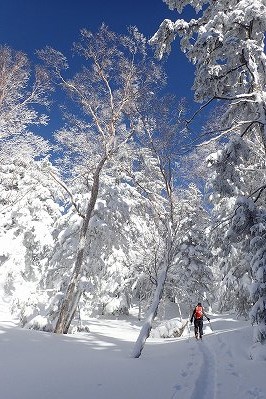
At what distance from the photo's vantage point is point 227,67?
10453 millimetres

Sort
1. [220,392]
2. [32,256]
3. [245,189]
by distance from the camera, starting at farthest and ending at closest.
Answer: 1. [32,256]
2. [245,189]
3. [220,392]

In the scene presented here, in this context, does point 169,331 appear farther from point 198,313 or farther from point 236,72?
point 236,72

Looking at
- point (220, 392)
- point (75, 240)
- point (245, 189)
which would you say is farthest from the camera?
point (75, 240)

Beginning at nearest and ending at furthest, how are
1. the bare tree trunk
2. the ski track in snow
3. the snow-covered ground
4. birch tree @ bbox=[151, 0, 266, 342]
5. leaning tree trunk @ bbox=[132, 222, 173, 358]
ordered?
the snow-covered ground
the ski track in snow
birch tree @ bbox=[151, 0, 266, 342]
the bare tree trunk
leaning tree trunk @ bbox=[132, 222, 173, 358]

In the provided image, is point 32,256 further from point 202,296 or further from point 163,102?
point 163,102

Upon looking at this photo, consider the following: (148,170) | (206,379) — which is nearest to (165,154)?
(148,170)

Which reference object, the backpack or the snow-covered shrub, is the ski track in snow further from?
the snow-covered shrub

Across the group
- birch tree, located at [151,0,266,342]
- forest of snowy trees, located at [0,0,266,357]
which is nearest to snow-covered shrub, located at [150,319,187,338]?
forest of snowy trees, located at [0,0,266,357]

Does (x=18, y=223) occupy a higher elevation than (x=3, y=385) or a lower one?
higher

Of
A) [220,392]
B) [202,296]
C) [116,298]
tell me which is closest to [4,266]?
[116,298]

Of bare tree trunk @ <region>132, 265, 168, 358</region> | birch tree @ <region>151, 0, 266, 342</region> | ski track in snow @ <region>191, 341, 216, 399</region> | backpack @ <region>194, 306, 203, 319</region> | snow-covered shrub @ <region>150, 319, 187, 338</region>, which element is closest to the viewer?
ski track in snow @ <region>191, 341, 216, 399</region>

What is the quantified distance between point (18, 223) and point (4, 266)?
319 centimetres

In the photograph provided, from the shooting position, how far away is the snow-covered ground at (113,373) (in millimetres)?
5895

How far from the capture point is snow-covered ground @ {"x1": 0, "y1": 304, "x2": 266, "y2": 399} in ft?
19.3
